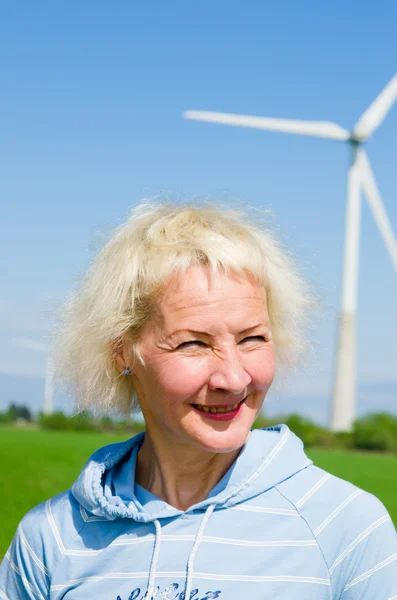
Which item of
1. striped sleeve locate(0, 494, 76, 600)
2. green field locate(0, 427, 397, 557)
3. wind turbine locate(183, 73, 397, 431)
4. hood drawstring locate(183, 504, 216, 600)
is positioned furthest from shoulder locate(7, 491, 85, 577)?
wind turbine locate(183, 73, 397, 431)

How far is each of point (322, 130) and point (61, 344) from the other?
3035cm

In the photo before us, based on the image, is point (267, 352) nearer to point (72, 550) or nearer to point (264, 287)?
point (264, 287)

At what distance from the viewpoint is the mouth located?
10.1 feet

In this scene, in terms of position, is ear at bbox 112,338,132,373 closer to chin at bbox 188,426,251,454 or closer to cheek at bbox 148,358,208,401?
cheek at bbox 148,358,208,401

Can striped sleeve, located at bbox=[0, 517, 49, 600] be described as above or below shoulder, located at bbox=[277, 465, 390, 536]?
below

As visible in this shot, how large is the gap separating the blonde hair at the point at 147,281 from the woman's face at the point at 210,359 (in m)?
0.08

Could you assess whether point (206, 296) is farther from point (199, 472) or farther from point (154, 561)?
point (154, 561)

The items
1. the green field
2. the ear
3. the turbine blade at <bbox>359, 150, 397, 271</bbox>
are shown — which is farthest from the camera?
the turbine blade at <bbox>359, 150, 397, 271</bbox>

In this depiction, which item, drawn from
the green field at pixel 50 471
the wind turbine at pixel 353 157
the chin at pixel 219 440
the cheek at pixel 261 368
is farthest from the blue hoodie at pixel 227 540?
the wind turbine at pixel 353 157

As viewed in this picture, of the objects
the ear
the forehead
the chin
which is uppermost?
the forehead

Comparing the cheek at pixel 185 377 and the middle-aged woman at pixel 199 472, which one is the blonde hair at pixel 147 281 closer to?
the middle-aged woman at pixel 199 472

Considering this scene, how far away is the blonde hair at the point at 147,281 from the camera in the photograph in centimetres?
318

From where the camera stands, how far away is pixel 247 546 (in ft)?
10.00

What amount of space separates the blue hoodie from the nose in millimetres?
341
